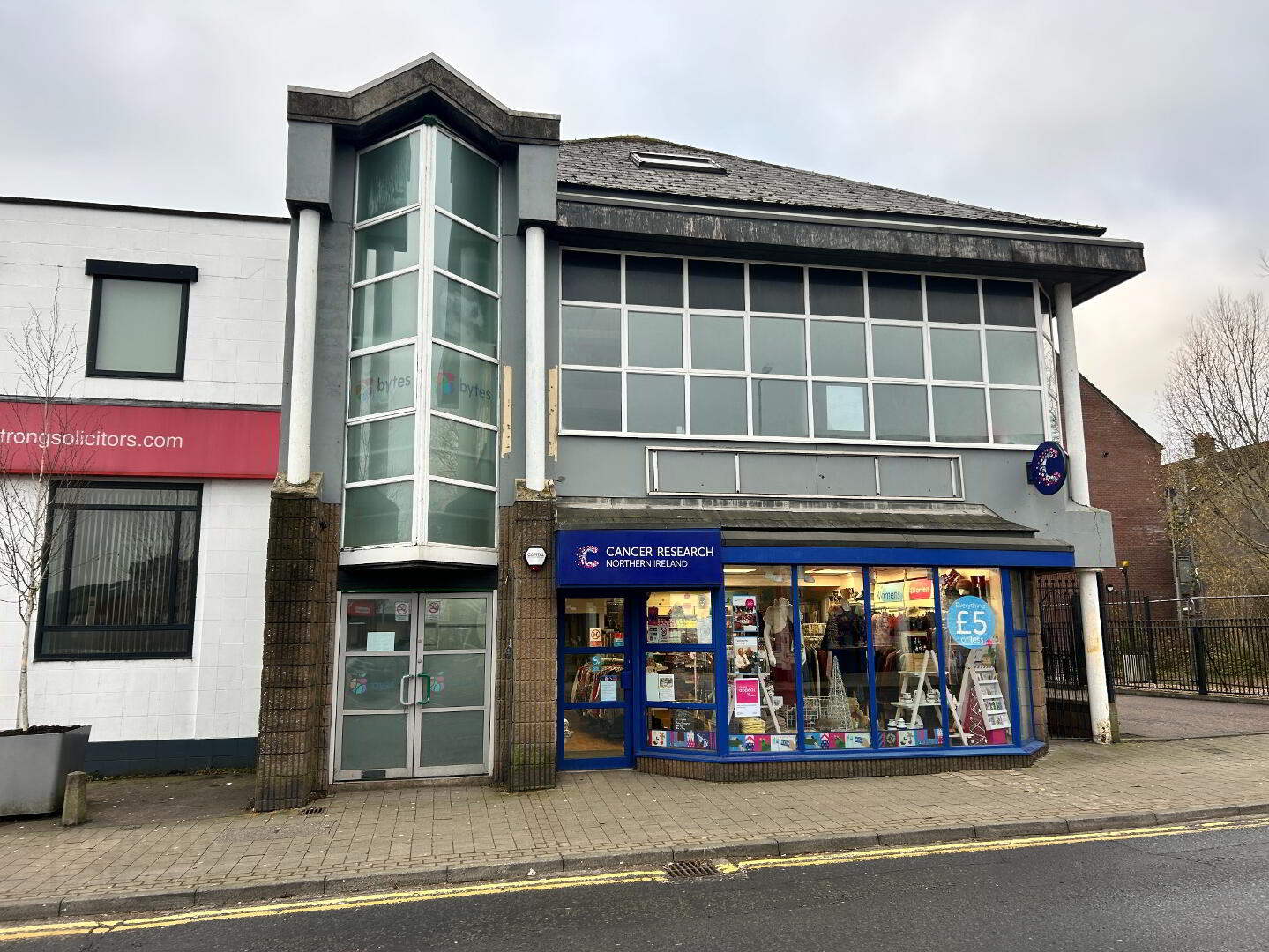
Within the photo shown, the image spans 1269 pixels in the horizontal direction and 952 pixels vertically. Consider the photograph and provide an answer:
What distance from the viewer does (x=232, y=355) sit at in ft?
38.9

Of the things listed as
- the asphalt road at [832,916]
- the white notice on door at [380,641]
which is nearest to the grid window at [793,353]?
the white notice on door at [380,641]

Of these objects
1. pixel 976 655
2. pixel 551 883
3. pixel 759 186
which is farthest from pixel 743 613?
pixel 759 186

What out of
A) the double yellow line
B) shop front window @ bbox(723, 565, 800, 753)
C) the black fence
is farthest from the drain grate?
the black fence

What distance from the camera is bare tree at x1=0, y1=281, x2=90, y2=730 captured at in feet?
34.9

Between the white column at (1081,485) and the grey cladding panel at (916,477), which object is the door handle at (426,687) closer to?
the grey cladding panel at (916,477)

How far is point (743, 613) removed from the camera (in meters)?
10.3

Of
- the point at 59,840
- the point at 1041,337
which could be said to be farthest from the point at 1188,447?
the point at 59,840

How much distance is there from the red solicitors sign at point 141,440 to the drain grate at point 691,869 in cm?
793

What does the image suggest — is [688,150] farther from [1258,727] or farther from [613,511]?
[1258,727]

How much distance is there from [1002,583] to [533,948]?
26.6 feet

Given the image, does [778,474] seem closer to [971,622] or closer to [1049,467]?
[971,622]

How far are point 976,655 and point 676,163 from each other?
9.61 m

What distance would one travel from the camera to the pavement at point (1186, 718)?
43.3 feet

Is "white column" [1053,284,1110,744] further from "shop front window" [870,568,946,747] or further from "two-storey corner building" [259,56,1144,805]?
"shop front window" [870,568,946,747]
